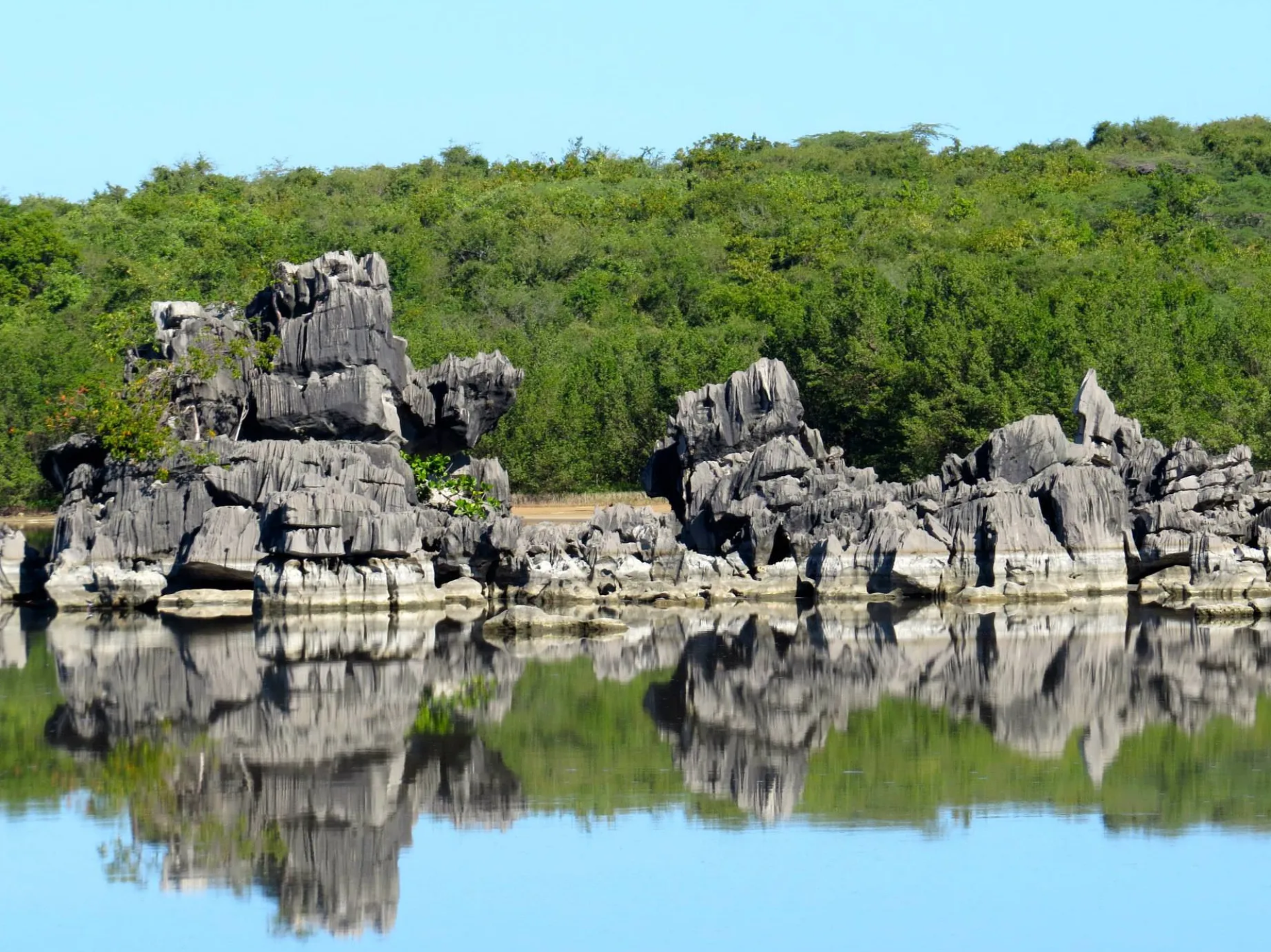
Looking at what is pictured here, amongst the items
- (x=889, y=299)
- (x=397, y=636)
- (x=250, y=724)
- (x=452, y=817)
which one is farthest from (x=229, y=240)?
(x=452, y=817)

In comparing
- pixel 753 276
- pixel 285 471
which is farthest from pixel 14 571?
pixel 753 276

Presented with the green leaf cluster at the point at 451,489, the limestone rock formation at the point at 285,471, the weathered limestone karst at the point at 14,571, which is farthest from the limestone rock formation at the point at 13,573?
the green leaf cluster at the point at 451,489

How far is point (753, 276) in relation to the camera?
82188mm

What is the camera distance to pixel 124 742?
2609 cm

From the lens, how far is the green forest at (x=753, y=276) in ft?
189

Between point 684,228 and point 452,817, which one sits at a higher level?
point 684,228

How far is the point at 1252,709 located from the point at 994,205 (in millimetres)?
63804

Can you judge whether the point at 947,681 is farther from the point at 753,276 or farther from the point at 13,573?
the point at 753,276

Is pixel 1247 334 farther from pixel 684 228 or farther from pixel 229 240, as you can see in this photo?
pixel 229 240

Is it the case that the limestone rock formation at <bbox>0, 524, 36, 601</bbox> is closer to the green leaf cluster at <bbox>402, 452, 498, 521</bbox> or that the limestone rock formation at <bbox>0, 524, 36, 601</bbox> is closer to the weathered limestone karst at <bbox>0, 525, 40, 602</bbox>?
the weathered limestone karst at <bbox>0, 525, 40, 602</bbox>

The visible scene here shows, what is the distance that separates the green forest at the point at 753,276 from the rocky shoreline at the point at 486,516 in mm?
4657

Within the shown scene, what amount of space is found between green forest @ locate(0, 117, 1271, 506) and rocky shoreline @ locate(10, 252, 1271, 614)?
466 centimetres

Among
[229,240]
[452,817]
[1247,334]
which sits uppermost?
[229,240]

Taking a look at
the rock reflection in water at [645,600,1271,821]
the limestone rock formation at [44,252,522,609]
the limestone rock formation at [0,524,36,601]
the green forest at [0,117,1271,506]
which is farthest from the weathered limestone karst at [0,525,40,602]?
the rock reflection in water at [645,600,1271,821]
